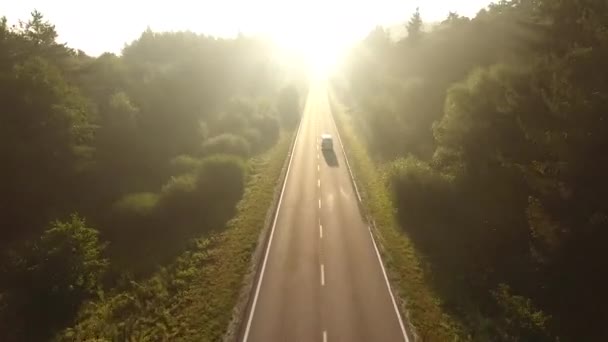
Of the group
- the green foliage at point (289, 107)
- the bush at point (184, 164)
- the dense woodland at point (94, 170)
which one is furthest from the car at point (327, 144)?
the green foliage at point (289, 107)

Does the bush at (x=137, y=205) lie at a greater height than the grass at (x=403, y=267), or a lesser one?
greater

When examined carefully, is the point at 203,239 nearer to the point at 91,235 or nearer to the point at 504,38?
the point at 91,235

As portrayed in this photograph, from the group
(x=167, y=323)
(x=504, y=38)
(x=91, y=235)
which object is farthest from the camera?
(x=504, y=38)

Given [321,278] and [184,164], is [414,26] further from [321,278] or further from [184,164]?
[321,278]

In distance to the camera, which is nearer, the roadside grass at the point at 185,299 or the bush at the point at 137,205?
the roadside grass at the point at 185,299

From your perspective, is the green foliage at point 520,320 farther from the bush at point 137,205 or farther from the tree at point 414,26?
the tree at point 414,26

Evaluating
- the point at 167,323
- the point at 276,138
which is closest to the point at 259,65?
the point at 276,138

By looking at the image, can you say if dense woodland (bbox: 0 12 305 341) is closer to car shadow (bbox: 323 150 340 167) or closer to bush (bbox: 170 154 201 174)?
bush (bbox: 170 154 201 174)

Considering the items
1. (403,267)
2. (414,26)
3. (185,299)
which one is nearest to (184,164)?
(185,299)
